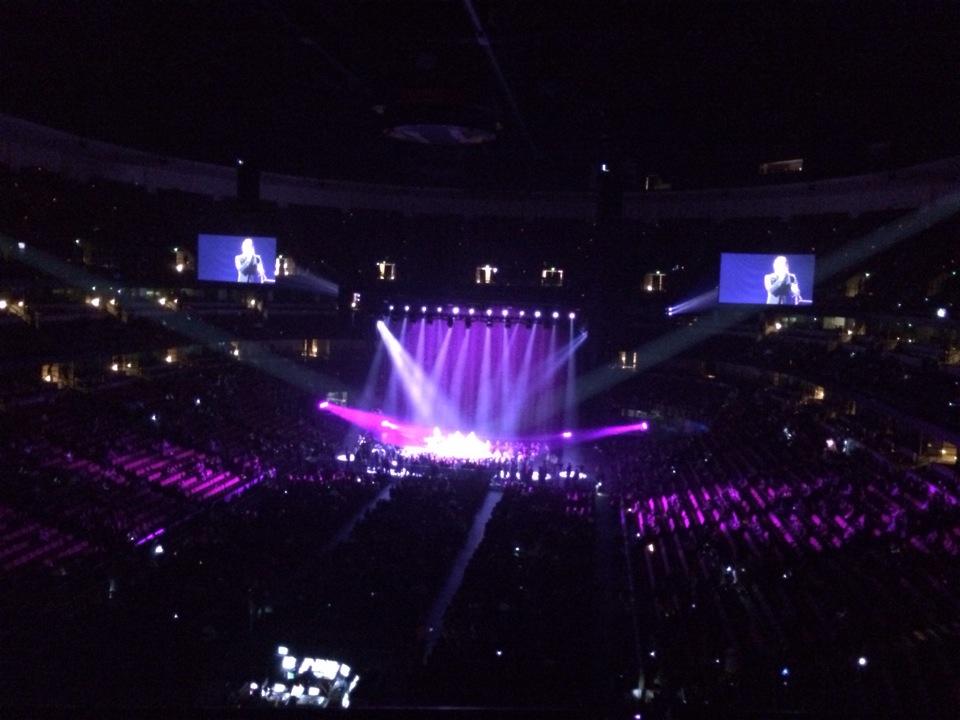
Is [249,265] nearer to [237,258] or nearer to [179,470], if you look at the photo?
[237,258]

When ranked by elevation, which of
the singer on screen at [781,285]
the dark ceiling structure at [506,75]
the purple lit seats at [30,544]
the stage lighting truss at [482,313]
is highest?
the dark ceiling structure at [506,75]

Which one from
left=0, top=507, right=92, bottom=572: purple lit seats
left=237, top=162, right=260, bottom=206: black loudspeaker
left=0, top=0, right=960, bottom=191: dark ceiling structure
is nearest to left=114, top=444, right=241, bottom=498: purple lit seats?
left=0, top=507, right=92, bottom=572: purple lit seats

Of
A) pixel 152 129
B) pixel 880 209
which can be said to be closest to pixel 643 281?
pixel 880 209

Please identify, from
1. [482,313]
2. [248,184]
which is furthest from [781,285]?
[248,184]

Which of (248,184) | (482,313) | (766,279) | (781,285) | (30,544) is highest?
(248,184)

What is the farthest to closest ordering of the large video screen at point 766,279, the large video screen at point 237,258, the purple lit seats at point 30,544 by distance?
the large video screen at point 237,258, the large video screen at point 766,279, the purple lit seats at point 30,544

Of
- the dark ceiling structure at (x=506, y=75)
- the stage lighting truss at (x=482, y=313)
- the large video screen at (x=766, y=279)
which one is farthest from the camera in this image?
the stage lighting truss at (x=482, y=313)

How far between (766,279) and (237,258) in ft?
45.2

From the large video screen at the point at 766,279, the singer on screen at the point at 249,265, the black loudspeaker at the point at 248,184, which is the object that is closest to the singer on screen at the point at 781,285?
the large video screen at the point at 766,279

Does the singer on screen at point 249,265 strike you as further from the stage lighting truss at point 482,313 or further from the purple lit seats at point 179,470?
the stage lighting truss at point 482,313

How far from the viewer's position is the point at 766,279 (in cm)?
1886

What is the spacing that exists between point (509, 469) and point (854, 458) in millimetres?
9043

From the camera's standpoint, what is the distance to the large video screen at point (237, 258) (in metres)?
22.3

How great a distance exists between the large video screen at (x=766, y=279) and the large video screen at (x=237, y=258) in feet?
39.2
